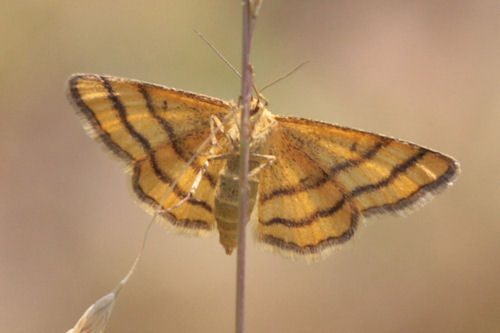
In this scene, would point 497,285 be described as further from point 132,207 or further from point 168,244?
point 132,207

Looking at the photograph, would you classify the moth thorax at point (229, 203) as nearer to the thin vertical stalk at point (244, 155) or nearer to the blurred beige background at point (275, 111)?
the thin vertical stalk at point (244, 155)

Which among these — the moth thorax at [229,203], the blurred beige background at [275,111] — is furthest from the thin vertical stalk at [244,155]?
the blurred beige background at [275,111]

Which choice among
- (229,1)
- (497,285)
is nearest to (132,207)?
(229,1)

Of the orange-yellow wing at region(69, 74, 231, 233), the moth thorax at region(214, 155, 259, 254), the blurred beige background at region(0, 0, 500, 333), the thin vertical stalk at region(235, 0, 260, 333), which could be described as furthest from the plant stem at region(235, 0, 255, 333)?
the blurred beige background at region(0, 0, 500, 333)

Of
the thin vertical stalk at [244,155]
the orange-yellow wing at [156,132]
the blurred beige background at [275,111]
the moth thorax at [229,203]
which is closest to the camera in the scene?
the thin vertical stalk at [244,155]

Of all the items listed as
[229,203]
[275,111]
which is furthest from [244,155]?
[275,111]

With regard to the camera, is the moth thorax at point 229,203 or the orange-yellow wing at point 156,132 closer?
the moth thorax at point 229,203

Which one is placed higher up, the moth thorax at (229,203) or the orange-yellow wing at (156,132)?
the orange-yellow wing at (156,132)
